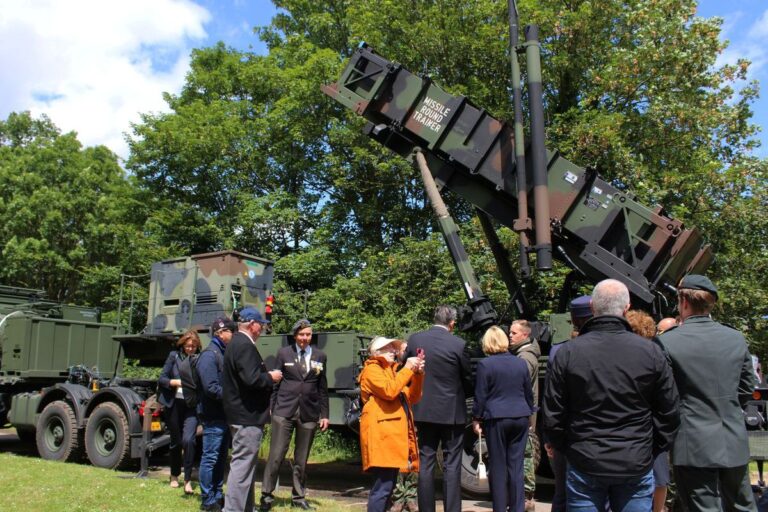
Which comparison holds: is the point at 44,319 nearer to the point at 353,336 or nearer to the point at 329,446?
the point at 329,446

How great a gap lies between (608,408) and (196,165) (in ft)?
61.9

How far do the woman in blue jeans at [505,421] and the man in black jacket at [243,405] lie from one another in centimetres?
182

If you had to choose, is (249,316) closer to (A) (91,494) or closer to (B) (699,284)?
(A) (91,494)

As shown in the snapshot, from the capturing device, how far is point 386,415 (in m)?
4.97

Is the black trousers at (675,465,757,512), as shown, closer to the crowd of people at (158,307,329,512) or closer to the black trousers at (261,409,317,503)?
the crowd of people at (158,307,329,512)

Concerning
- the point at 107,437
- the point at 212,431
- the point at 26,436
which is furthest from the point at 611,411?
the point at 26,436

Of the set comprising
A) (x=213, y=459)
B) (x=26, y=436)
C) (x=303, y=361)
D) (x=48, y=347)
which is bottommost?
(x=26, y=436)

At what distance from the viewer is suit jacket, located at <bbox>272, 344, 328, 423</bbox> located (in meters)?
7.07

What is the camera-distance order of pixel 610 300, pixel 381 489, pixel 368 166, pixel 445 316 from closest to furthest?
pixel 610 300 → pixel 381 489 → pixel 445 316 → pixel 368 166

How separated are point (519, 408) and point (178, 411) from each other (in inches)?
174

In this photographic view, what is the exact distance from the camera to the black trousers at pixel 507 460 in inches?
217

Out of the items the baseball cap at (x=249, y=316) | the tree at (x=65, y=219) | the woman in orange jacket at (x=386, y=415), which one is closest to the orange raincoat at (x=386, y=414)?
the woman in orange jacket at (x=386, y=415)

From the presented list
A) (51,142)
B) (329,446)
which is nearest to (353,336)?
(329,446)

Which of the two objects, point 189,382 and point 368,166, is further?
point 368,166
